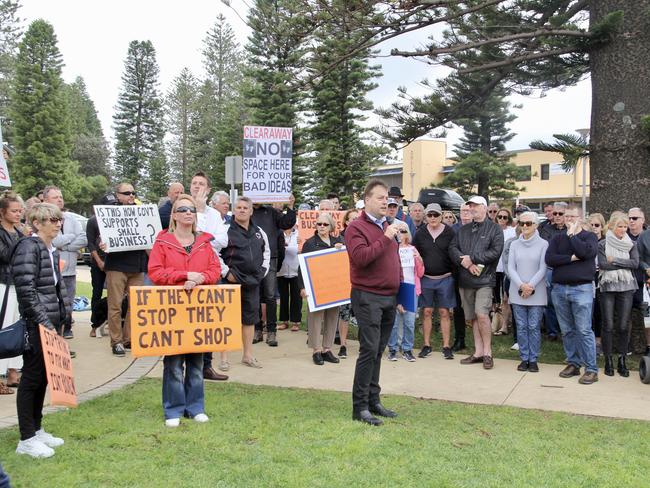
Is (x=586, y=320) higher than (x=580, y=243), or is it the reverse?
(x=580, y=243)

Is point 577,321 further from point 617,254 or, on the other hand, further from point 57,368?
point 57,368

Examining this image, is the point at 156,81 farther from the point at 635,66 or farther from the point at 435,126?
the point at 635,66

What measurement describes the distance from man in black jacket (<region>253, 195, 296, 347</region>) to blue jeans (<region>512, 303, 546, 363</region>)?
3398mm

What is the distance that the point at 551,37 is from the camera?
9570 mm

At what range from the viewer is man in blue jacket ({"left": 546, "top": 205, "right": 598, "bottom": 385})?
23.9ft

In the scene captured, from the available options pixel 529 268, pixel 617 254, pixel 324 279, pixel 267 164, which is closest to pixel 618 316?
pixel 617 254

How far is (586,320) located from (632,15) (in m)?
4.68

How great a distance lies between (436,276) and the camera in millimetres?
8672

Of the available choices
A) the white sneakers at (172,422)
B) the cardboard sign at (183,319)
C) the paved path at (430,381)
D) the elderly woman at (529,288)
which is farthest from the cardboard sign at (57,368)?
the elderly woman at (529,288)

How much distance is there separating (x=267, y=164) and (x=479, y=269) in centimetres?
403

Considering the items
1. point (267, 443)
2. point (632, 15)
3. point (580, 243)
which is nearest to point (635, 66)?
point (632, 15)

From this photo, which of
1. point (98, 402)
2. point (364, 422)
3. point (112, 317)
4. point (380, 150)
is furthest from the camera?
point (380, 150)

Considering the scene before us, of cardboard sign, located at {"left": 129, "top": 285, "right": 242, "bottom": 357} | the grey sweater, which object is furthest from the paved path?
cardboard sign, located at {"left": 129, "top": 285, "right": 242, "bottom": 357}

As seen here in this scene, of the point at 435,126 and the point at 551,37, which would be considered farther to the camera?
the point at 435,126
